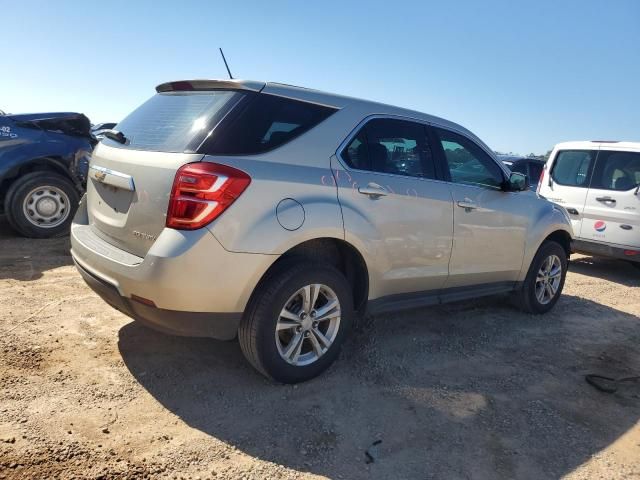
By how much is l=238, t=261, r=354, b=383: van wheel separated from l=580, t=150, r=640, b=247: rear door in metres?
5.50

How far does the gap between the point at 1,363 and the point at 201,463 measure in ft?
5.44

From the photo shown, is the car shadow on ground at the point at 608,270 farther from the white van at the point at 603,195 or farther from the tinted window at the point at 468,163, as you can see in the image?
the tinted window at the point at 468,163

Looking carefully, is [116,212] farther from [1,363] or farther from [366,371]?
[366,371]

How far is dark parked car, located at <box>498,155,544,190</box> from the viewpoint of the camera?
484 inches

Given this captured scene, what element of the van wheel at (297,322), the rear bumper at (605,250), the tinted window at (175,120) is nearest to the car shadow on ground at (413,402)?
the van wheel at (297,322)

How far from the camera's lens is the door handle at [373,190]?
336 centimetres

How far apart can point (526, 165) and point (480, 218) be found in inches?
370

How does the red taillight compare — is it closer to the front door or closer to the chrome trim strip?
the chrome trim strip

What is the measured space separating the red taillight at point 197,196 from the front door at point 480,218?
2076 millimetres

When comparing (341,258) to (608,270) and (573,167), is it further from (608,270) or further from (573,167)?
(608,270)

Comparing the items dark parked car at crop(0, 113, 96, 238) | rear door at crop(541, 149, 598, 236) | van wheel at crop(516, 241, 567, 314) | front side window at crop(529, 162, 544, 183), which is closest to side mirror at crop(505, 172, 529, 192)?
van wheel at crop(516, 241, 567, 314)

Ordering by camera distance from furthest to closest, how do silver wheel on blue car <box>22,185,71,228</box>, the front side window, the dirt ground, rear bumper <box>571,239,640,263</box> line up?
the front side window, rear bumper <box>571,239,640,263</box>, silver wheel on blue car <box>22,185,71,228</box>, the dirt ground

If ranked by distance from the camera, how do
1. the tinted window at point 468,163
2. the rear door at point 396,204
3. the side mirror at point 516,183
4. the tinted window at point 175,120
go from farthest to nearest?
1. the side mirror at point 516,183
2. the tinted window at point 468,163
3. the rear door at point 396,204
4. the tinted window at point 175,120

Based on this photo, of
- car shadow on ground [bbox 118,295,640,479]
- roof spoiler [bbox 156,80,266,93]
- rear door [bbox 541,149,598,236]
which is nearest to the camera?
car shadow on ground [bbox 118,295,640,479]
